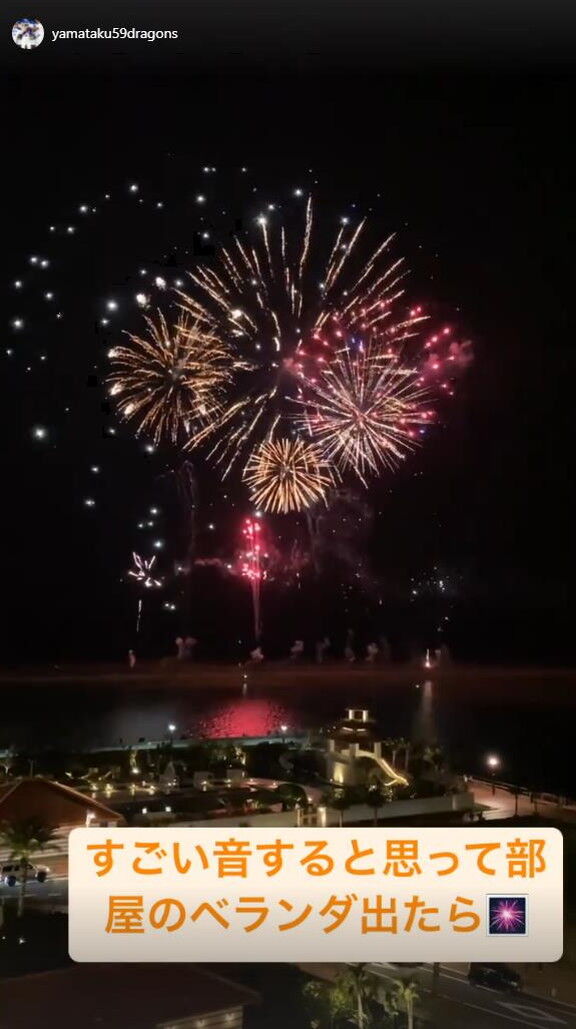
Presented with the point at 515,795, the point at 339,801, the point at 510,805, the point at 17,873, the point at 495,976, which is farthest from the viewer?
the point at 515,795

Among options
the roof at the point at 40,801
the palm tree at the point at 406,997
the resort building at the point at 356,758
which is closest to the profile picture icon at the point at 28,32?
the palm tree at the point at 406,997

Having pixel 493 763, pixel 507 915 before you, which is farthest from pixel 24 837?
pixel 493 763

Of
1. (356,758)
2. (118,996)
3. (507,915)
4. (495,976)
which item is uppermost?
(507,915)

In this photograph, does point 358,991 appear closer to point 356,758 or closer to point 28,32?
point 28,32

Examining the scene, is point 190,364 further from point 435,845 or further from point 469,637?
point 469,637

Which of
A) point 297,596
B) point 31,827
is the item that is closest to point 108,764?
point 31,827

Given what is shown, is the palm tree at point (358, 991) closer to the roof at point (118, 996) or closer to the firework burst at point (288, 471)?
the roof at point (118, 996)

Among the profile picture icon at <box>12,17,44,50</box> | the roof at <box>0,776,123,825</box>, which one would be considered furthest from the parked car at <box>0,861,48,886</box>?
the profile picture icon at <box>12,17,44,50</box>
